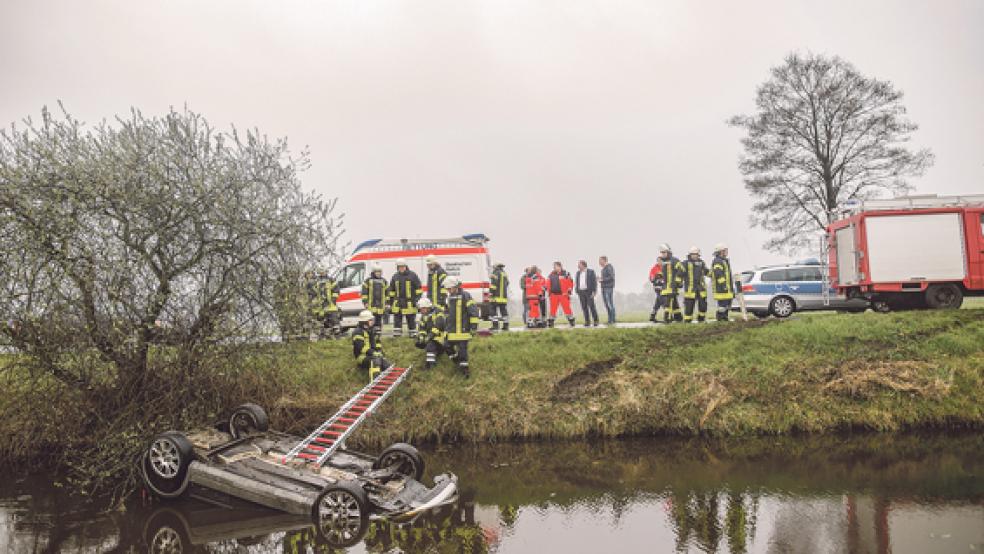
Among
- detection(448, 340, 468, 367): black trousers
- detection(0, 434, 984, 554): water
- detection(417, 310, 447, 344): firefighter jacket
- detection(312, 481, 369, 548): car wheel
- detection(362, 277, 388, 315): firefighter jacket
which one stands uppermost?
detection(362, 277, 388, 315): firefighter jacket

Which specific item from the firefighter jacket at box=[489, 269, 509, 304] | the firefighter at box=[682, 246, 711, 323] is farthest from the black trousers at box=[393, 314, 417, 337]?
the firefighter at box=[682, 246, 711, 323]

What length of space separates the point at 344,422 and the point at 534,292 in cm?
936

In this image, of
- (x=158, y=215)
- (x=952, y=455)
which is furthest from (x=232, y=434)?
(x=952, y=455)

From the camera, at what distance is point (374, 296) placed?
15117 mm

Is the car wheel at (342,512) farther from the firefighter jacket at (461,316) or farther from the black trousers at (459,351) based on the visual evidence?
the black trousers at (459,351)

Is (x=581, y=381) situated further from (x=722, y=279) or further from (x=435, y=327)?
(x=722, y=279)

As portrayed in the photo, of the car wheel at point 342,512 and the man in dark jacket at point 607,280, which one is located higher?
the man in dark jacket at point 607,280

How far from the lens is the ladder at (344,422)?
26.8 feet

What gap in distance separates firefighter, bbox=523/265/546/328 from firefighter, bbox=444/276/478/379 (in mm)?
6175

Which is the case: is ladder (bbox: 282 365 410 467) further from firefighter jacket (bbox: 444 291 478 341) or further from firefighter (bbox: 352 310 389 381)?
firefighter jacket (bbox: 444 291 478 341)

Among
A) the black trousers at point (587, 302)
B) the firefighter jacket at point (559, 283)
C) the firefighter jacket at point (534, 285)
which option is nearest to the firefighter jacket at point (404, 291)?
the firefighter jacket at point (534, 285)

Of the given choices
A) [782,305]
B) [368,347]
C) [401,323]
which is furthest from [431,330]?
[782,305]

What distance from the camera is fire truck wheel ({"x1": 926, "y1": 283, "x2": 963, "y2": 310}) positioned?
1623 cm

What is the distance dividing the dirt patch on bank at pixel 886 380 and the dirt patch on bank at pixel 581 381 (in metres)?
4.25
